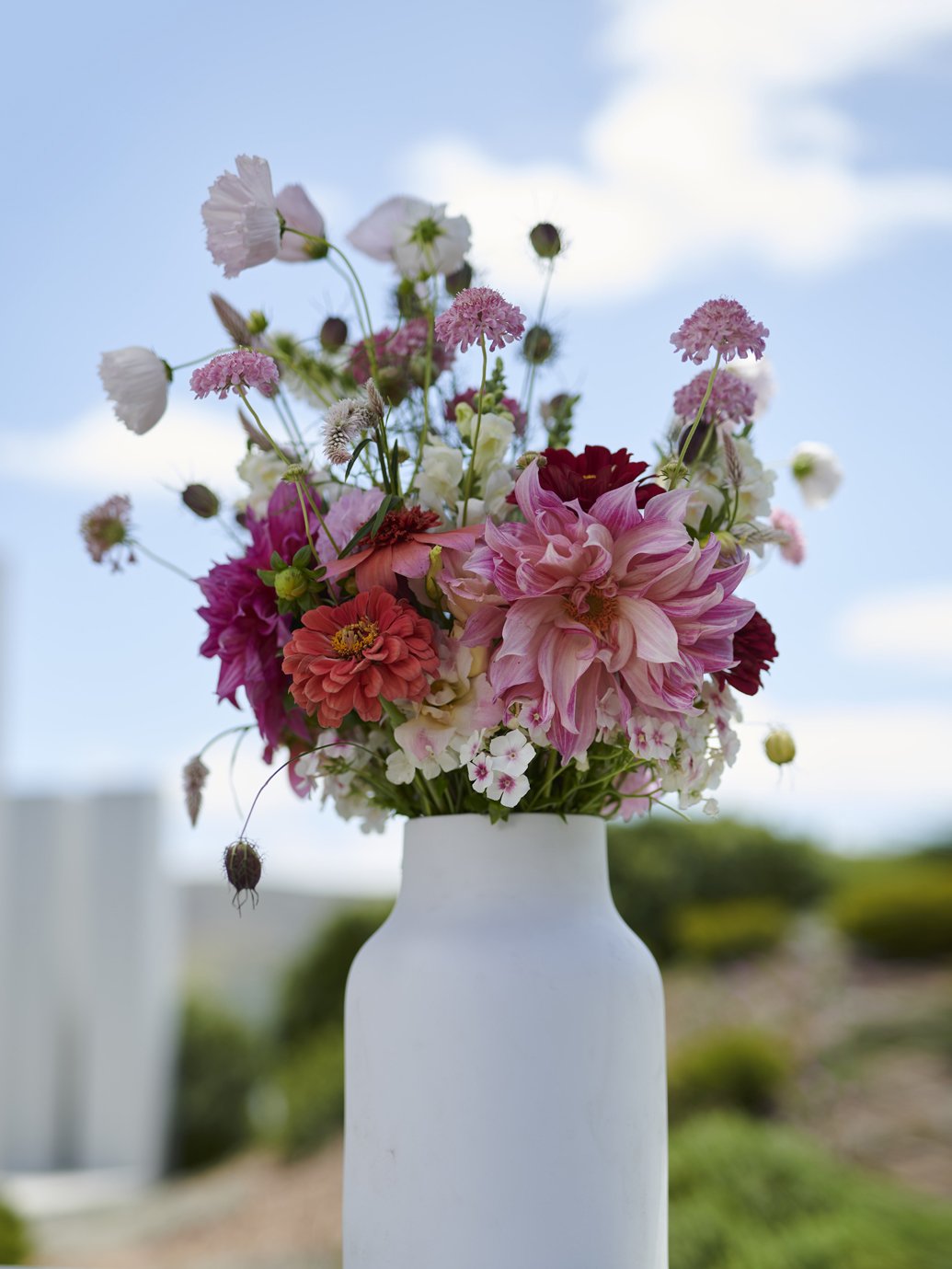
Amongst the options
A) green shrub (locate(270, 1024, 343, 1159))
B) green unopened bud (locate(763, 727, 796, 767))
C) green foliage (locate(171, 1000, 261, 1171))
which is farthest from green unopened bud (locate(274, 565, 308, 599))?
green foliage (locate(171, 1000, 261, 1171))

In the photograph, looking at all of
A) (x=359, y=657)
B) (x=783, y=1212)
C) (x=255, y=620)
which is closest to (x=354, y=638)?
(x=359, y=657)

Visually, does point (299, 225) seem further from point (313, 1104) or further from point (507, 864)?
point (313, 1104)

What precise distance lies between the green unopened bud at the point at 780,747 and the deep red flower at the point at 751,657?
129mm

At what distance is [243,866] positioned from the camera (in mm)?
854

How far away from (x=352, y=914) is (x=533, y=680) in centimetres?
622

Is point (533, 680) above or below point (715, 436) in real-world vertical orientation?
below

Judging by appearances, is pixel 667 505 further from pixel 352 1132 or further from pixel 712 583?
pixel 352 1132

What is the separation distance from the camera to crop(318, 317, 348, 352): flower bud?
1.04 m

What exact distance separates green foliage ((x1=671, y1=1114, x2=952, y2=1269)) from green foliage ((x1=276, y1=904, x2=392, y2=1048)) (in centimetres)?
268

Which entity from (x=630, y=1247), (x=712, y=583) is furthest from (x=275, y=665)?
(x=630, y=1247)

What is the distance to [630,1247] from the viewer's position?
873mm

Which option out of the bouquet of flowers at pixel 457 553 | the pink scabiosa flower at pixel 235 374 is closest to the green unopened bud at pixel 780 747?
the bouquet of flowers at pixel 457 553

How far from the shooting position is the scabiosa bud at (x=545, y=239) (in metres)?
0.97

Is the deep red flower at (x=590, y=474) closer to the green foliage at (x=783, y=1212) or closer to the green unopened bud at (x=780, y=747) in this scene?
the green unopened bud at (x=780, y=747)
